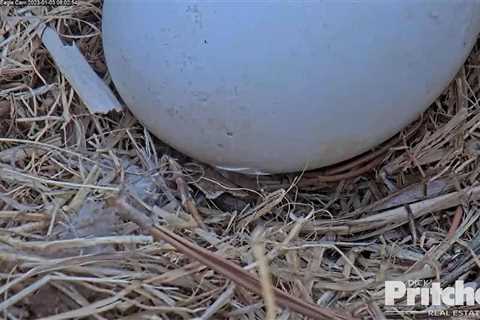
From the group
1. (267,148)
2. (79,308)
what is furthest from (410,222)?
(79,308)

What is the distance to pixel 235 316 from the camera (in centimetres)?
92

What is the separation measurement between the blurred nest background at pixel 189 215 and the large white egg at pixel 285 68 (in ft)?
0.30

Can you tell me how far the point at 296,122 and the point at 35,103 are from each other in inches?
17.5

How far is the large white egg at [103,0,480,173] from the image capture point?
3.17 feet

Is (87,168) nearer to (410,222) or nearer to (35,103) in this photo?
(35,103)

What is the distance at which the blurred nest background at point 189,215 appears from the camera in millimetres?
885

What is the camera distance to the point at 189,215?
102 cm

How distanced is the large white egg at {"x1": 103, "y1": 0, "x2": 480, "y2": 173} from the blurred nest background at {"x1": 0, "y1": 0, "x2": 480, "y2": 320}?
0.30 feet
